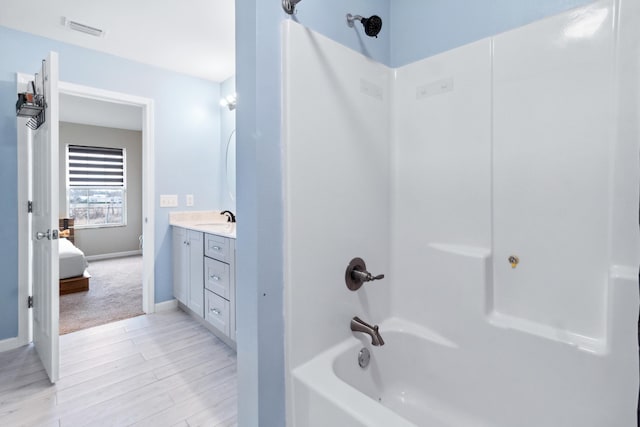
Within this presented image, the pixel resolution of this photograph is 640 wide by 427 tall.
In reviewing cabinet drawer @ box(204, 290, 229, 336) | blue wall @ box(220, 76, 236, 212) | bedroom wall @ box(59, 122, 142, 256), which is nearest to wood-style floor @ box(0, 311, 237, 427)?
cabinet drawer @ box(204, 290, 229, 336)

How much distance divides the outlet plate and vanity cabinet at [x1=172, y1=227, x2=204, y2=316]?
246 mm

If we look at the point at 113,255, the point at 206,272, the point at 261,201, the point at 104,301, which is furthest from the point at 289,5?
the point at 113,255

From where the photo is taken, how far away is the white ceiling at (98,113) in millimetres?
4301

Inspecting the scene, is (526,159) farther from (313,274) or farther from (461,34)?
(313,274)

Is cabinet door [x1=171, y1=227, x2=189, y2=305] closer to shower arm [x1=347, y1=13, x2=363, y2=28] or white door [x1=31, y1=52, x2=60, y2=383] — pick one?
white door [x1=31, y1=52, x2=60, y2=383]

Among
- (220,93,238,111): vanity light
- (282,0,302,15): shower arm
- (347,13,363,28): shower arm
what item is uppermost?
(220,93,238,111): vanity light

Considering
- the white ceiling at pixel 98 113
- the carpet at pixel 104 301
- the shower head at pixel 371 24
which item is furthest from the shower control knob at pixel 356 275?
the white ceiling at pixel 98 113

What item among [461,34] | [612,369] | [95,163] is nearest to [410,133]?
[461,34]

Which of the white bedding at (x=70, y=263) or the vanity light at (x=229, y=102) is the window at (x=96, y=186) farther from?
the vanity light at (x=229, y=102)

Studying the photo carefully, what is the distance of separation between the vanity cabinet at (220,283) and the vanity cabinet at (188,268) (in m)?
0.12

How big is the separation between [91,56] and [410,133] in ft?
9.26

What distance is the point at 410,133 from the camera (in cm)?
153

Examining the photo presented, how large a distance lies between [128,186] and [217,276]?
491cm

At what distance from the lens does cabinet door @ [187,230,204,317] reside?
2590 millimetres
